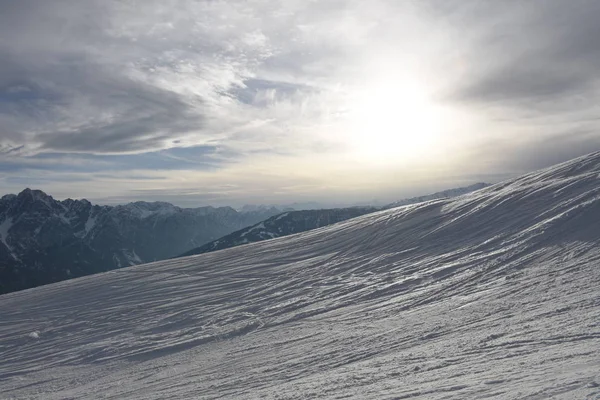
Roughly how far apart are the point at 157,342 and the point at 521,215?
78.3 feet

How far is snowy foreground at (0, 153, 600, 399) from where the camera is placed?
11.6 meters

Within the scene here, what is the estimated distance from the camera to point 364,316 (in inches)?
785

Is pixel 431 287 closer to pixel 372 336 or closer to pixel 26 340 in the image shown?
pixel 372 336

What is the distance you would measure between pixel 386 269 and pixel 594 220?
38.4 feet

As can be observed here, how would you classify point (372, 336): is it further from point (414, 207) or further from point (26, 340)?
point (414, 207)

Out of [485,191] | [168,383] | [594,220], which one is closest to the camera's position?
[168,383]

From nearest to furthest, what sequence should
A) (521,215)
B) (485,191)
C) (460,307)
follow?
(460,307) < (521,215) < (485,191)

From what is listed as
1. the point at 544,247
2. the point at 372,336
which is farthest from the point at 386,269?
the point at 372,336

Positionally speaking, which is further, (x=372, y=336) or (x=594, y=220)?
(x=594, y=220)

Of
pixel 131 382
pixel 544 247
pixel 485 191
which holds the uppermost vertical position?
pixel 485 191

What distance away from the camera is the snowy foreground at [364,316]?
11.6 m

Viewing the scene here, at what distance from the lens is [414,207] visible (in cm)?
4175

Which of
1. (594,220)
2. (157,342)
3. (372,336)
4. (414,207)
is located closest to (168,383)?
(157,342)

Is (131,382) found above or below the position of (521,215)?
below
